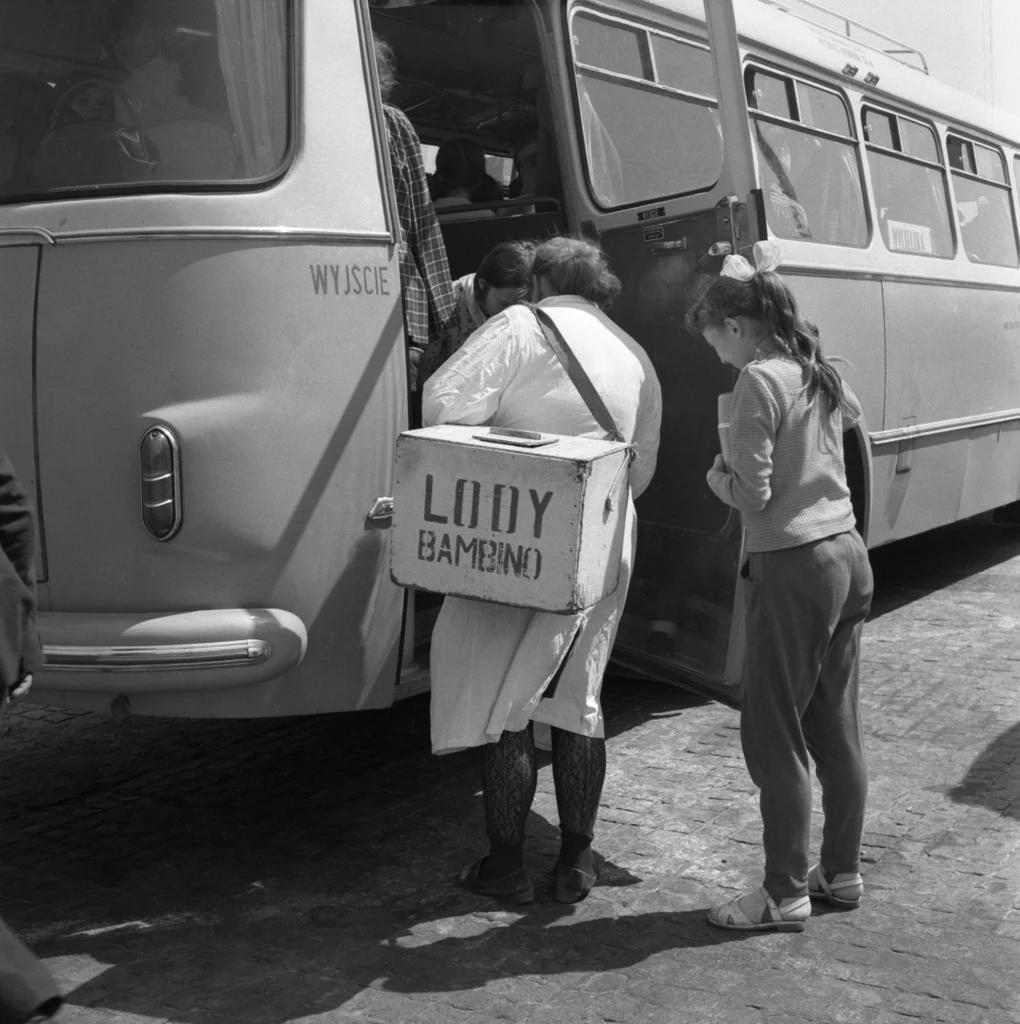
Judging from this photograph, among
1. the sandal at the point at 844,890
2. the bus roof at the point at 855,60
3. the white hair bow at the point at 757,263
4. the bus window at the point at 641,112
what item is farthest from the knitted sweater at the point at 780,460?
the bus roof at the point at 855,60

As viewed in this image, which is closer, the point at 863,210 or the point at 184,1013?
the point at 184,1013

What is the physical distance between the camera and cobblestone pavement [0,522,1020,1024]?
3.72m

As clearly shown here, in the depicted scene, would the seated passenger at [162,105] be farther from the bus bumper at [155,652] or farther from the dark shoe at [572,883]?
the dark shoe at [572,883]

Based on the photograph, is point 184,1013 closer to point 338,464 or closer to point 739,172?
point 338,464

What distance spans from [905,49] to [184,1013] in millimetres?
7013

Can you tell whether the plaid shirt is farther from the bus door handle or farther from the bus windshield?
the bus door handle

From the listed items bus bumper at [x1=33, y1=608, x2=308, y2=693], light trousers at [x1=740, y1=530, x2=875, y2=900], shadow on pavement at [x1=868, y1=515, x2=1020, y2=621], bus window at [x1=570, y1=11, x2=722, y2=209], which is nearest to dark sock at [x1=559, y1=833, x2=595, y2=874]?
light trousers at [x1=740, y1=530, x2=875, y2=900]

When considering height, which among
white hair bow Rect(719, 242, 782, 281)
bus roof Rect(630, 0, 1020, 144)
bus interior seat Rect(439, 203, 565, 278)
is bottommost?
white hair bow Rect(719, 242, 782, 281)

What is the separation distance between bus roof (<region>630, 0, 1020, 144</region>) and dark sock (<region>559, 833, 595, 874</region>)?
9.31ft

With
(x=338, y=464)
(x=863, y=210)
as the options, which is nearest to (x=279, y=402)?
(x=338, y=464)

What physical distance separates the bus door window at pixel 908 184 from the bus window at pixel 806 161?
0.95 feet

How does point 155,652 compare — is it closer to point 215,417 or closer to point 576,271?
point 215,417

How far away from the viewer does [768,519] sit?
3988 mm

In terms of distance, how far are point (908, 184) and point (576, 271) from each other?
3.82 metres
